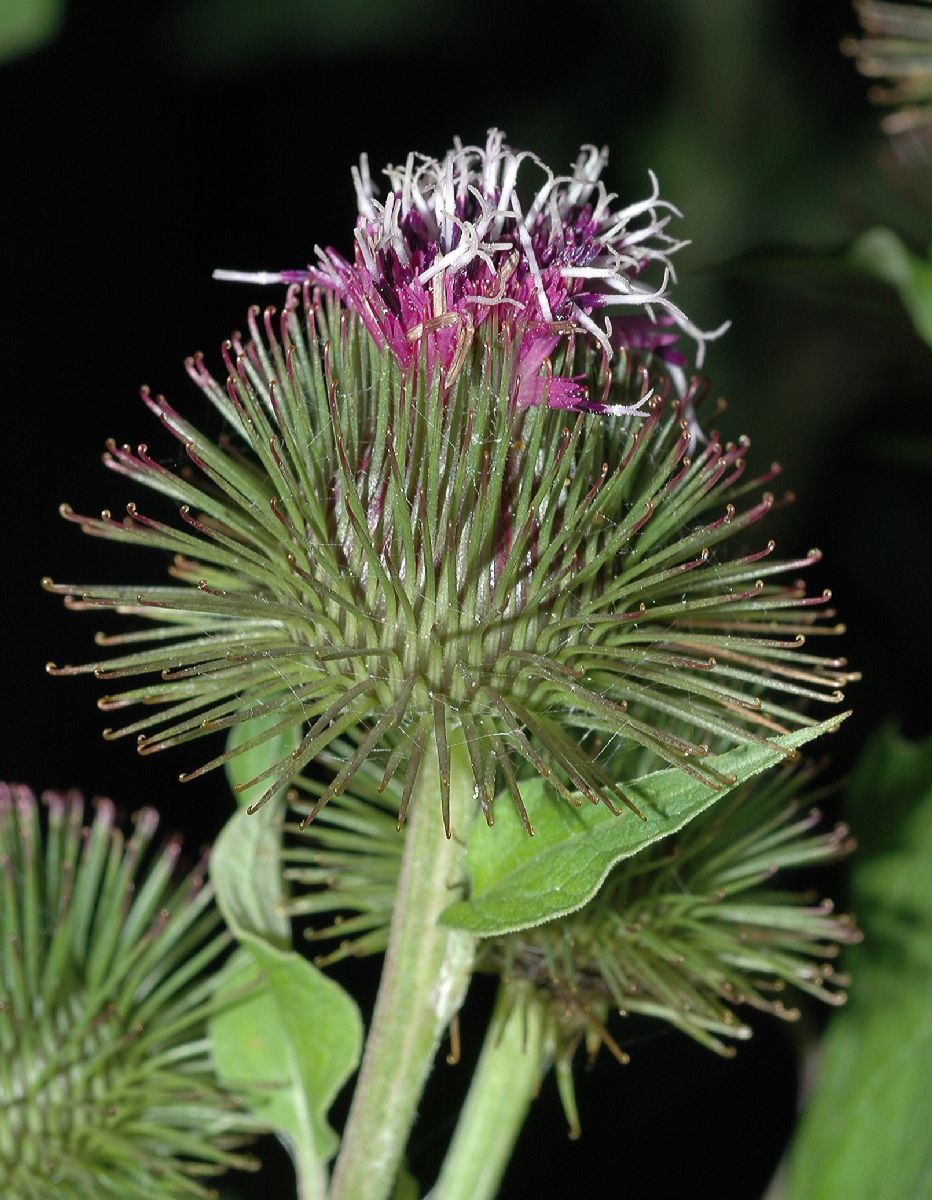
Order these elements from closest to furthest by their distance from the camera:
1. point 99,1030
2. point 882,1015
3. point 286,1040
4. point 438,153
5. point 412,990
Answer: point 412,990, point 286,1040, point 99,1030, point 882,1015, point 438,153

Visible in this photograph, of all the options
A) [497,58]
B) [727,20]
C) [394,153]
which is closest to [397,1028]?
[394,153]

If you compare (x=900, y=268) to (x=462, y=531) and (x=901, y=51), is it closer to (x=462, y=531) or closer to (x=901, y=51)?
(x=901, y=51)

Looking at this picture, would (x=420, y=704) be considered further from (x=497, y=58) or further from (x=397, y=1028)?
(x=497, y=58)

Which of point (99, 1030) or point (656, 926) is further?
point (99, 1030)

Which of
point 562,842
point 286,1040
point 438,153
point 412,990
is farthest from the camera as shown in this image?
point 438,153

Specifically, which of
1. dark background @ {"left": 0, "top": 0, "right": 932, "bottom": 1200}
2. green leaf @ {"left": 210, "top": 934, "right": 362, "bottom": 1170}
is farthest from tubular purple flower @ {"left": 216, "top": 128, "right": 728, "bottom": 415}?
green leaf @ {"left": 210, "top": 934, "right": 362, "bottom": 1170}

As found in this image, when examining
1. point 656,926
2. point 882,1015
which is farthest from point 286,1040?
point 882,1015

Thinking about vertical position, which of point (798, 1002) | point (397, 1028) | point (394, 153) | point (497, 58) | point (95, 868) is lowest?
point (798, 1002)
